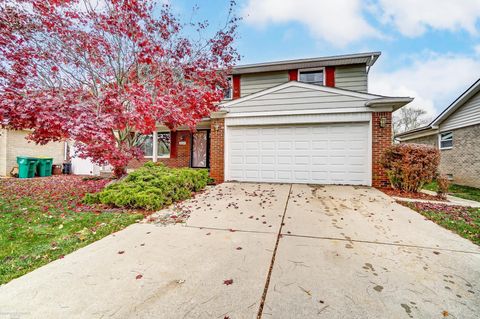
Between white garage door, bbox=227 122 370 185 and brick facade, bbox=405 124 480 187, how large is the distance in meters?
5.87

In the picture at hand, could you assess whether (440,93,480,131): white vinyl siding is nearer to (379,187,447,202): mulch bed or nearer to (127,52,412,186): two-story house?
(127,52,412,186): two-story house

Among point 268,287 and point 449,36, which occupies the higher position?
point 449,36

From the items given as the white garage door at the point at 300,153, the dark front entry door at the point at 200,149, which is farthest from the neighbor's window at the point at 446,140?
the dark front entry door at the point at 200,149

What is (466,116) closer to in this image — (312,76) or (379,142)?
(379,142)

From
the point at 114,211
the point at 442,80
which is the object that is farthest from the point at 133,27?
the point at 442,80

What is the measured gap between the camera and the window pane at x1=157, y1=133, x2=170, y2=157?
1189 cm

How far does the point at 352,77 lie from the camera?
9820 mm

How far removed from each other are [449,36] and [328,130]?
1055 cm

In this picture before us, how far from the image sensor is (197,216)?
4.22 metres

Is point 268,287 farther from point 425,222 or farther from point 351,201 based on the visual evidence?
point 351,201

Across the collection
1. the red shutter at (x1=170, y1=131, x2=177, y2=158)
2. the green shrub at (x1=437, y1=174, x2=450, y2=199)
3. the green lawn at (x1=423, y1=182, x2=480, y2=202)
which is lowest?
the green lawn at (x1=423, y1=182, x2=480, y2=202)

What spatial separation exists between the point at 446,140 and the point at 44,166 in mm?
21885

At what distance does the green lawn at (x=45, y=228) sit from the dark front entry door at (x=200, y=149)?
6.15 m

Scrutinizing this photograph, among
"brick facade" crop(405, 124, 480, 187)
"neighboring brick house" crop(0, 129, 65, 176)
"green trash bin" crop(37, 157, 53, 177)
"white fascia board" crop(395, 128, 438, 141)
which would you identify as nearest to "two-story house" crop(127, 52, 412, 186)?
"brick facade" crop(405, 124, 480, 187)
